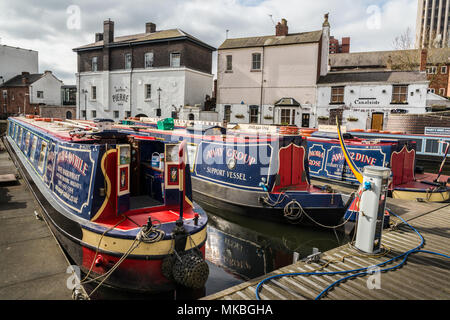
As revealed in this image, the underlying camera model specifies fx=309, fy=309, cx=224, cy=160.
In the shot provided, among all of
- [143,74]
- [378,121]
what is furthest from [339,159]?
[143,74]

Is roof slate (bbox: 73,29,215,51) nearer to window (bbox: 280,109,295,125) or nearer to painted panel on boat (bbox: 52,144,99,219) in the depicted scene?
window (bbox: 280,109,295,125)

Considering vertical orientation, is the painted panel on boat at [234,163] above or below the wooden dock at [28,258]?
above

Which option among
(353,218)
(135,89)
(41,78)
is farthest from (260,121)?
(41,78)

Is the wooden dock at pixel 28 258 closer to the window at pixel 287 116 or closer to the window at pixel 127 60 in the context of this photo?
the window at pixel 287 116

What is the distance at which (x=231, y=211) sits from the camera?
10008 mm

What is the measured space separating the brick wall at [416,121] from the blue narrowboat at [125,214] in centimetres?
1937

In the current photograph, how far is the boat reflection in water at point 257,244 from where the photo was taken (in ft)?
23.6

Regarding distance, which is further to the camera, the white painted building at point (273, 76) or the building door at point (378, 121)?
the white painted building at point (273, 76)

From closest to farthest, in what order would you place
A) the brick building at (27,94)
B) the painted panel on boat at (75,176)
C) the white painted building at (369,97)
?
the painted panel on boat at (75,176) → the white painted building at (369,97) → the brick building at (27,94)

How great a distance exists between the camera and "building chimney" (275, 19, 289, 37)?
27.5 m

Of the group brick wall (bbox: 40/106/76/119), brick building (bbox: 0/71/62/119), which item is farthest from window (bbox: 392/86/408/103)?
brick building (bbox: 0/71/62/119)

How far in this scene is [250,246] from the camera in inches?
324

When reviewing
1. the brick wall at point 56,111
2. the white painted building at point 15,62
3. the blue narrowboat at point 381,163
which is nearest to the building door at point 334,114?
the blue narrowboat at point 381,163

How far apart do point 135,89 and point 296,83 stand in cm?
1708
